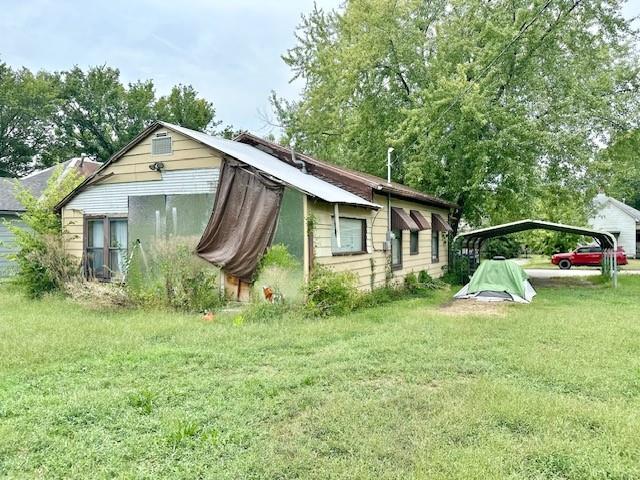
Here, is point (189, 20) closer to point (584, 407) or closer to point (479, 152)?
point (479, 152)

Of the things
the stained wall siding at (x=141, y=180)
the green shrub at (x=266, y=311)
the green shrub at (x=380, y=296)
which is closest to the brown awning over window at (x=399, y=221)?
the green shrub at (x=380, y=296)

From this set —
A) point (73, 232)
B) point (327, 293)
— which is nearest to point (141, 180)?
point (73, 232)

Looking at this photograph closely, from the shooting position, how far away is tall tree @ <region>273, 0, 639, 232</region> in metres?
14.8

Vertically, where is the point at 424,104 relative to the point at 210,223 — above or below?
above

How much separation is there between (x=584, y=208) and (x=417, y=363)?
569 inches

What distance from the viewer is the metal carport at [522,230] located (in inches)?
515

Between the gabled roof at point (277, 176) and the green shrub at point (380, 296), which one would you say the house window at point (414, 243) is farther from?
the gabled roof at point (277, 176)

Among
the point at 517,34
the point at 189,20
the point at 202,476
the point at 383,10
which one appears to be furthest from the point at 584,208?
the point at 202,476

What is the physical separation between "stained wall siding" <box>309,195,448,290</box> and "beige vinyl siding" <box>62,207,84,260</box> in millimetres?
6317

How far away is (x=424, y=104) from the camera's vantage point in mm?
16219

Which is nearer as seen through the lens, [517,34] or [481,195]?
[517,34]

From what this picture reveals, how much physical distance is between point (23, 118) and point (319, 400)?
3697 centimetres

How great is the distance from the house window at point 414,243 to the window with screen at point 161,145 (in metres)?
7.04

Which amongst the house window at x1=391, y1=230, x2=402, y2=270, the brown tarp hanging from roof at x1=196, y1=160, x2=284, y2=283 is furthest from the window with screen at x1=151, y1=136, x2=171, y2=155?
the house window at x1=391, y1=230, x2=402, y2=270
